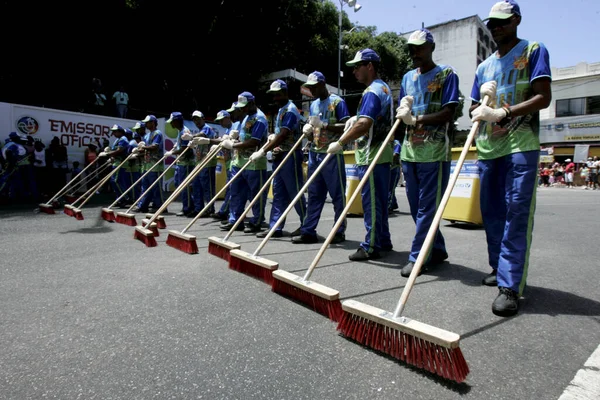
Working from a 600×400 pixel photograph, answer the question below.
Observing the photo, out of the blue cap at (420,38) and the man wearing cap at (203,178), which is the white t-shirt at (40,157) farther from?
the blue cap at (420,38)

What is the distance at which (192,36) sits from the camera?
16.9m

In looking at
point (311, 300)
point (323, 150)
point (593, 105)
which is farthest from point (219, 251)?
point (593, 105)

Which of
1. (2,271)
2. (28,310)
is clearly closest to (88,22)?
(2,271)

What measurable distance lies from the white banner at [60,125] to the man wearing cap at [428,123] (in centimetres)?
1110

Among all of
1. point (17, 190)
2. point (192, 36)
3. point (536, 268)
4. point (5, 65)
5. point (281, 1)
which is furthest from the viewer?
point (281, 1)

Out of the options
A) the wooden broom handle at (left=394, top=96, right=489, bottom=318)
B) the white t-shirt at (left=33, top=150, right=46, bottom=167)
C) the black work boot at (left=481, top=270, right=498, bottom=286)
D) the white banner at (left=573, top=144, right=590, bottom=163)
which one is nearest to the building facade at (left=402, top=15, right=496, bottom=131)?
the white banner at (left=573, top=144, right=590, bottom=163)

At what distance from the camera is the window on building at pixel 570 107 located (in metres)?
32.7

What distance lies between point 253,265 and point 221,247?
750 mm

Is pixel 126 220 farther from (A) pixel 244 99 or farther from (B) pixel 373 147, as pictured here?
(B) pixel 373 147

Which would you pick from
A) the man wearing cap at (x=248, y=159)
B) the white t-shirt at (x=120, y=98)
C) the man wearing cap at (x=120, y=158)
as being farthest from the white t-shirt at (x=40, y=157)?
the man wearing cap at (x=248, y=159)

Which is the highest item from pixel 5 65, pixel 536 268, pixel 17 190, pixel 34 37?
pixel 34 37

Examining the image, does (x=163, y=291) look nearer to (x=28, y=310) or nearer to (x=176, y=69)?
(x=28, y=310)

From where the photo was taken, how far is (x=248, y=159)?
5738mm

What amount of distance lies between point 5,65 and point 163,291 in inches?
591
